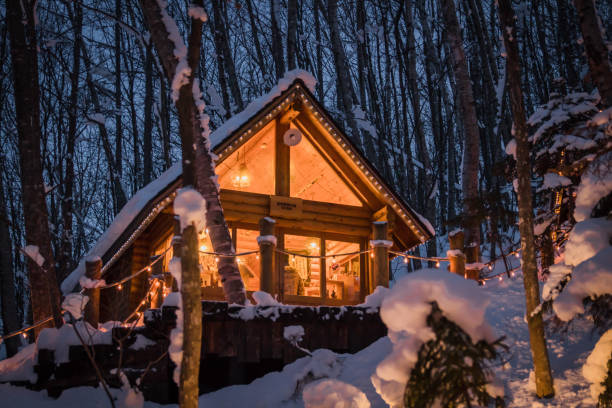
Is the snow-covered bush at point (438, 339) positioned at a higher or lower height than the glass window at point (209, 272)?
lower

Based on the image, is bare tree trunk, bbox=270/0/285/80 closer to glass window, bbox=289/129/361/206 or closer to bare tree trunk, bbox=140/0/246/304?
glass window, bbox=289/129/361/206

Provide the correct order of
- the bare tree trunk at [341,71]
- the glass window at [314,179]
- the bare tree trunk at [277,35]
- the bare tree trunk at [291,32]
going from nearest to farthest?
the glass window at [314,179] < the bare tree trunk at [291,32] < the bare tree trunk at [341,71] < the bare tree trunk at [277,35]

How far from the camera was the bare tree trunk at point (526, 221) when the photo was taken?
592cm

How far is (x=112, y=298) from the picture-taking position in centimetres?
1371

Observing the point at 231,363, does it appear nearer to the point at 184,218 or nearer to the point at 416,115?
the point at 184,218

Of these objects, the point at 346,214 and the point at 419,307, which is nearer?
the point at 419,307

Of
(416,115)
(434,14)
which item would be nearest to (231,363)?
(416,115)

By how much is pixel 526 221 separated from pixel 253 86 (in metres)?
22.2

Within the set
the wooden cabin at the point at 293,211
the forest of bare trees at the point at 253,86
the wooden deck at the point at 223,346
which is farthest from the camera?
the wooden cabin at the point at 293,211

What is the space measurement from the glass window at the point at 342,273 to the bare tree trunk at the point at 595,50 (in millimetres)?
7243

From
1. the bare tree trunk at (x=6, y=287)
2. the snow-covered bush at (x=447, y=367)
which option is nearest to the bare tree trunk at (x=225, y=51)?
the bare tree trunk at (x=6, y=287)

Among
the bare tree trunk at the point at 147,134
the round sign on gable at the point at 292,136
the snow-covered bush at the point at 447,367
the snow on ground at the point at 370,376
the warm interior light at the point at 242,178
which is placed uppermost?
the bare tree trunk at the point at 147,134

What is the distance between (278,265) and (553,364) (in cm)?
710

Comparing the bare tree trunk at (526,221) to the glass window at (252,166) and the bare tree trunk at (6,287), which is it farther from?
the bare tree trunk at (6,287)
